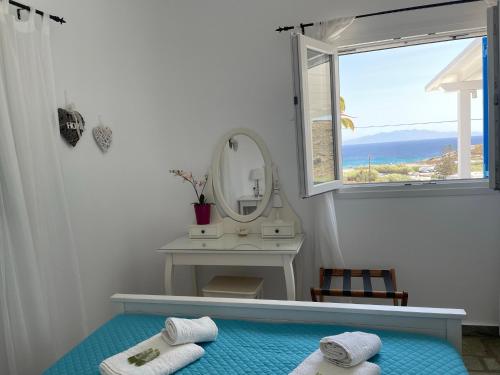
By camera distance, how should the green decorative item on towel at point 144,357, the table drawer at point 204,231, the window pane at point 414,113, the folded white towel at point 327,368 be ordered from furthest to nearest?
the table drawer at point 204,231
the window pane at point 414,113
the green decorative item on towel at point 144,357
the folded white towel at point 327,368

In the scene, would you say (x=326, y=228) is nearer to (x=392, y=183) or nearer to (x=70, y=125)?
(x=392, y=183)

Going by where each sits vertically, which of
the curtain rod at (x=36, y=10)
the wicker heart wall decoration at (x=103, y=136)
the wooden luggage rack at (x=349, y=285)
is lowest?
the wooden luggage rack at (x=349, y=285)

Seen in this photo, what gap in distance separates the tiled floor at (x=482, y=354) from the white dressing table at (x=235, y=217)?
122cm

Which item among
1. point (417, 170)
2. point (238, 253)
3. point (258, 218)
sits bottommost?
point (238, 253)

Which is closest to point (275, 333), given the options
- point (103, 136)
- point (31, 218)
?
point (31, 218)

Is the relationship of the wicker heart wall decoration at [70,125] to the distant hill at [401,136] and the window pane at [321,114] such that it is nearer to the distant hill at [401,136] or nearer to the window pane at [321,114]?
the window pane at [321,114]

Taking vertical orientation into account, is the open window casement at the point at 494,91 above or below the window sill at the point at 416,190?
above

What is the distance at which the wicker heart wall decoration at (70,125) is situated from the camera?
2000 mm

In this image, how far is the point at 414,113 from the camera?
264 centimetres

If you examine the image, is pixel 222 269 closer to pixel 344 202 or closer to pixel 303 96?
pixel 344 202

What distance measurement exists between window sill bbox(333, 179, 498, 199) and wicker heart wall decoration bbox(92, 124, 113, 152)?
5.11 feet

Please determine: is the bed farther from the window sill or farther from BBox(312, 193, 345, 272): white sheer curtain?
the window sill

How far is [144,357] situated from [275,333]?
53cm

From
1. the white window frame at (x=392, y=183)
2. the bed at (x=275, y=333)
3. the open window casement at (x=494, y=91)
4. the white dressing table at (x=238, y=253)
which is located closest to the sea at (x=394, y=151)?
the white window frame at (x=392, y=183)
